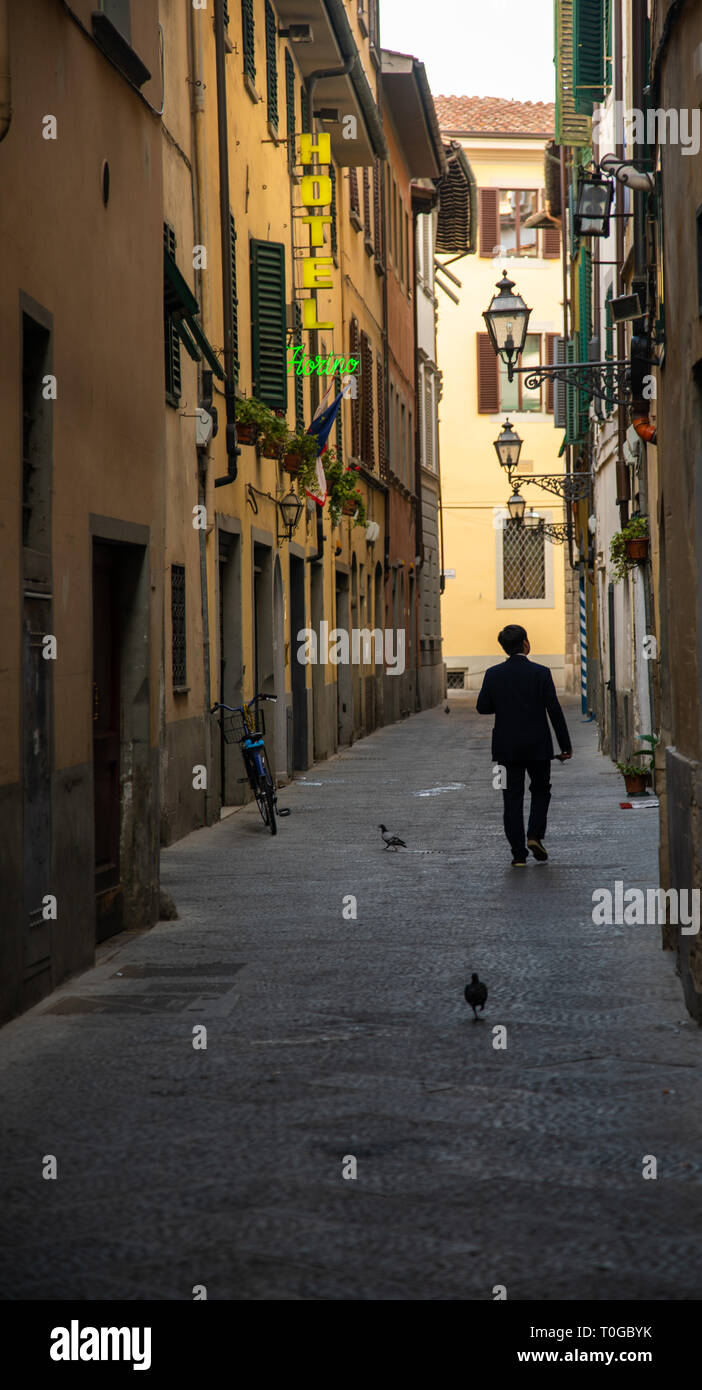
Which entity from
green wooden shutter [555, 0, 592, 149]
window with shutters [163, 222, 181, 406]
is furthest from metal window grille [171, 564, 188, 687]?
green wooden shutter [555, 0, 592, 149]

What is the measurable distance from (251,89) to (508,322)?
14.9 ft

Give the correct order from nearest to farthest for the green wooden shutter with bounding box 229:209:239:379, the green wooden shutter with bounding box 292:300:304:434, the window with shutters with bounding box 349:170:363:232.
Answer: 1. the green wooden shutter with bounding box 229:209:239:379
2. the green wooden shutter with bounding box 292:300:304:434
3. the window with shutters with bounding box 349:170:363:232

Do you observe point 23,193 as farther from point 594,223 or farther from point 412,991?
point 594,223

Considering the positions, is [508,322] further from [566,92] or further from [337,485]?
[566,92]

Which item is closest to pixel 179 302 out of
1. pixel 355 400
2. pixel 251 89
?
pixel 251 89

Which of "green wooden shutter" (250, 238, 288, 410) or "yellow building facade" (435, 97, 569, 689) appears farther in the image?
"yellow building facade" (435, 97, 569, 689)

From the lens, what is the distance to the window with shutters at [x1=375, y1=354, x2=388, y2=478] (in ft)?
108

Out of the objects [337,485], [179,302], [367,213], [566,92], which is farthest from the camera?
[367,213]

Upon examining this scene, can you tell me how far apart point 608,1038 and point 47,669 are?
2.75m

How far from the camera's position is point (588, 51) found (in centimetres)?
2117

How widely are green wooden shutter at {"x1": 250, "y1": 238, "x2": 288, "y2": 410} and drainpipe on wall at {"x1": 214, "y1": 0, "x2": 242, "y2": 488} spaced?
1538 millimetres

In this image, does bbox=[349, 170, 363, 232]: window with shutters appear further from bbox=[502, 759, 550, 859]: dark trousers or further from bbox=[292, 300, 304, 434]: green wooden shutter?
bbox=[502, 759, 550, 859]: dark trousers

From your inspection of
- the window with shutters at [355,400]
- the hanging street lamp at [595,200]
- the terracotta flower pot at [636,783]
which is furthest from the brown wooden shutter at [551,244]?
the hanging street lamp at [595,200]
